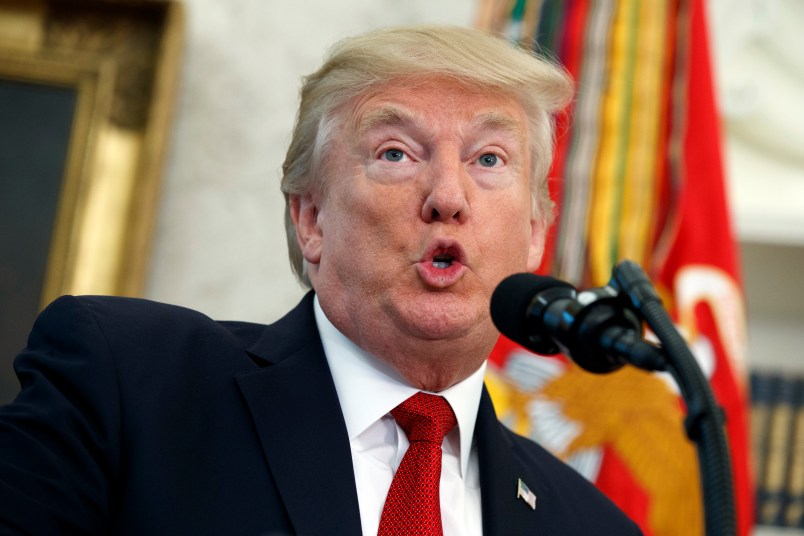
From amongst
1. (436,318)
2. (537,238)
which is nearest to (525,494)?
(436,318)

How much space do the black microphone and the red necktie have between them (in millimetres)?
459

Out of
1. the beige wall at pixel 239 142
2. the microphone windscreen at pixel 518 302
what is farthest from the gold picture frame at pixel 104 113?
the microphone windscreen at pixel 518 302

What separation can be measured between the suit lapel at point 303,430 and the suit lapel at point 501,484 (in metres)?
0.27

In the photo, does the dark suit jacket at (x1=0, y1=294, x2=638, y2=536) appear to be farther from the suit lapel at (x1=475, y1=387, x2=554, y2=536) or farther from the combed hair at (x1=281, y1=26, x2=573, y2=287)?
the combed hair at (x1=281, y1=26, x2=573, y2=287)

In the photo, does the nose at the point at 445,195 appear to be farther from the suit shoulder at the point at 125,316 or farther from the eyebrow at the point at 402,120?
the suit shoulder at the point at 125,316

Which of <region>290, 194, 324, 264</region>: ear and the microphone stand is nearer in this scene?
the microphone stand

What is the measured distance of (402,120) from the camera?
182cm

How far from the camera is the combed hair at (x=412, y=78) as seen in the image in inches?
73.1

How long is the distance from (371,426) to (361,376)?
0.09m

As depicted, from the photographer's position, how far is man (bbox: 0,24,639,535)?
4.77 feet

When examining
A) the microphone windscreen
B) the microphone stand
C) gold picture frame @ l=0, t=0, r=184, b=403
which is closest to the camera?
the microphone stand

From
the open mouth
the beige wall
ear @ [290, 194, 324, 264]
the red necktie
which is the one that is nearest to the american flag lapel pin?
the red necktie

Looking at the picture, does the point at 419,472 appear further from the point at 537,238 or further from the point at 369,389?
the point at 537,238

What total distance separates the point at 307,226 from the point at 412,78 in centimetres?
33
